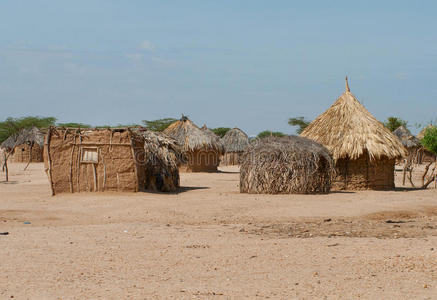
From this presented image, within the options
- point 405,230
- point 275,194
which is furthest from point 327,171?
point 405,230

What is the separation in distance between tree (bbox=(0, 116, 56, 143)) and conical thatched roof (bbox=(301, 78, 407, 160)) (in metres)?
36.5

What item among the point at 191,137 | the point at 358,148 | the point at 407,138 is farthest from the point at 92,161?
the point at 407,138

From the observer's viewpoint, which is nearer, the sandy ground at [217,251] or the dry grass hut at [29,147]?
the sandy ground at [217,251]

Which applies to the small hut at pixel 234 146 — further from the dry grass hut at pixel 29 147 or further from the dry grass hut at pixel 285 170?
the dry grass hut at pixel 285 170

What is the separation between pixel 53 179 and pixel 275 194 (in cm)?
564

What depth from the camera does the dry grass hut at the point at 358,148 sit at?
1631 cm

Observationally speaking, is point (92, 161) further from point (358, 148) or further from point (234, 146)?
point (234, 146)

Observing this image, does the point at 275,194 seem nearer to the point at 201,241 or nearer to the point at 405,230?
the point at 405,230

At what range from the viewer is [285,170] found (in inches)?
578

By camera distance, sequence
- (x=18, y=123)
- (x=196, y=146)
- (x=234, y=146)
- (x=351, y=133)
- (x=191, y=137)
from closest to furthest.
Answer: (x=351, y=133), (x=196, y=146), (x=191, y=137), (x=234, y=146), (x=18, y=123)

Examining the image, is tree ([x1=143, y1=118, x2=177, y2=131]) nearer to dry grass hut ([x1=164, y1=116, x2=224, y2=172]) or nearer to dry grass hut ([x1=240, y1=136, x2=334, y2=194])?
dry grass hut ([x1=164, y1=116, x2=224, y2=172])

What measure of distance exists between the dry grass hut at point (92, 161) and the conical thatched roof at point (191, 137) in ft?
42.3

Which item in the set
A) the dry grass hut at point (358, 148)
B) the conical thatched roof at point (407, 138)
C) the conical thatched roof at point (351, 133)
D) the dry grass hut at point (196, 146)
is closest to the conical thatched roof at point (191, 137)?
the dry grass hut at point (196, 146)

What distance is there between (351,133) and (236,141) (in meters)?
22.3
